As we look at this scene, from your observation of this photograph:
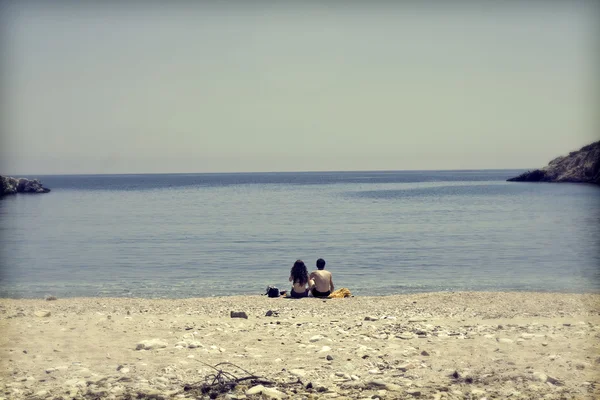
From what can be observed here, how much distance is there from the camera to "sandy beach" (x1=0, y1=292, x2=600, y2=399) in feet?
25.7

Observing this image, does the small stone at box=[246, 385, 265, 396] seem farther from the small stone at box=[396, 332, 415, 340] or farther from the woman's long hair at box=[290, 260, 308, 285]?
the woman's long hair at box=[290, 260, 308, 285]

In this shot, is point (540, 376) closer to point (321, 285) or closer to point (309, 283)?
point (321, 285)

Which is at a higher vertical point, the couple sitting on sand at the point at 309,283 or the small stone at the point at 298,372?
the small stone at the point at 298,372

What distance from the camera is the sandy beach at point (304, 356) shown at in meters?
7.82

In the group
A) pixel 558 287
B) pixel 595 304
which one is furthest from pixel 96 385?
pixel 558 287

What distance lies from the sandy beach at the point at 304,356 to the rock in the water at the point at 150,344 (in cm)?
2

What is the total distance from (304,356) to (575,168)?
105m

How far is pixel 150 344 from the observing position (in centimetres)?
948

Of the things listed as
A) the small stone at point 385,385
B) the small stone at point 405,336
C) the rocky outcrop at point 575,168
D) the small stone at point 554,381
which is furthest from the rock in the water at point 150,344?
the rocky outcrop at point 575,168

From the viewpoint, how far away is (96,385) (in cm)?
797

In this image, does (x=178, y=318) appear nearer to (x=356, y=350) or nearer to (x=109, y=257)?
(x=356, y=350)

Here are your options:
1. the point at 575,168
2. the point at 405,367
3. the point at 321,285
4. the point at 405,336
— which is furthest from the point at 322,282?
the point at 575,168

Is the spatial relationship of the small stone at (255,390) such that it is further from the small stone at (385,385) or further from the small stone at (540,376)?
the small stone at (540,376)

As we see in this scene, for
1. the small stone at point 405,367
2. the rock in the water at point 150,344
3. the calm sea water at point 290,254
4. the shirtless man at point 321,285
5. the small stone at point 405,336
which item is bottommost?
the calm sea water at point 290,254
